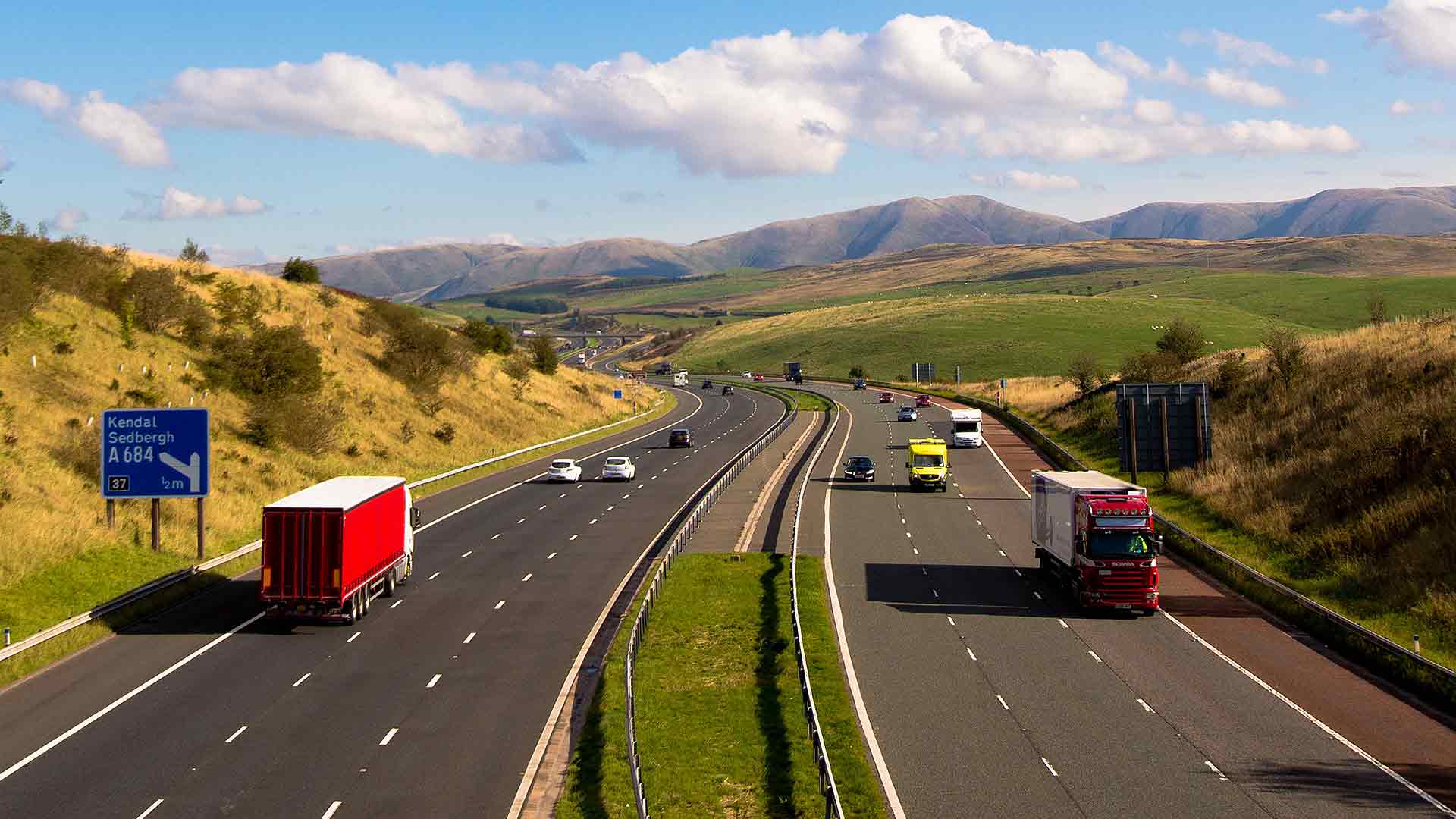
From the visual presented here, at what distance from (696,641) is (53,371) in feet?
123

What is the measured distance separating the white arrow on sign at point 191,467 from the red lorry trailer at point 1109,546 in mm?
25383

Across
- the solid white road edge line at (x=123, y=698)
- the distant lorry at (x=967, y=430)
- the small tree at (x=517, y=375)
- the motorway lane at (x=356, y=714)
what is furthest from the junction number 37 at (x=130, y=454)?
the small tree at (x=517, y=375)

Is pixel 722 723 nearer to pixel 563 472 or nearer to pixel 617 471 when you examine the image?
pixel 563 472

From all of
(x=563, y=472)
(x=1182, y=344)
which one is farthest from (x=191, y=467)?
(x=1182, y=344)

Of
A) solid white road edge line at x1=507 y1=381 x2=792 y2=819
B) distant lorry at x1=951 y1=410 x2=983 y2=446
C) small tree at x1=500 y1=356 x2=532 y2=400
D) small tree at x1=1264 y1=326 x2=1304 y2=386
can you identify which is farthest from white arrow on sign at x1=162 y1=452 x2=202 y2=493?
small tree at x1=500 y1=356 x2=532 y2=400

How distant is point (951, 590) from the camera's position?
32.8 meters

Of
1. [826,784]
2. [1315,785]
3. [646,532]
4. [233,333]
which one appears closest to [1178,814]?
[1315,785]

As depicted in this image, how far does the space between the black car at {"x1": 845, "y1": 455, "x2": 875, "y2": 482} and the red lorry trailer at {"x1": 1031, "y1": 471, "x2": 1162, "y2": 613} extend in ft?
88.6

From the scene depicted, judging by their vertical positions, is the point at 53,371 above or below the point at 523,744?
above

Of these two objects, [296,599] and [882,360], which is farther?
[882,360]

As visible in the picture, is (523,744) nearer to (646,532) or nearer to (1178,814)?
(1178,814)

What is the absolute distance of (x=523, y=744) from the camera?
1959 cm

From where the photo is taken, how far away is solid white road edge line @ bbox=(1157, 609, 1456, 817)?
16.8 metres

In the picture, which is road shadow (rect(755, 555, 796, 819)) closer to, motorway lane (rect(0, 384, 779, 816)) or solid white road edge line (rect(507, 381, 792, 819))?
Result: solid white road edge line (rect(507, 381, 792, 819))
